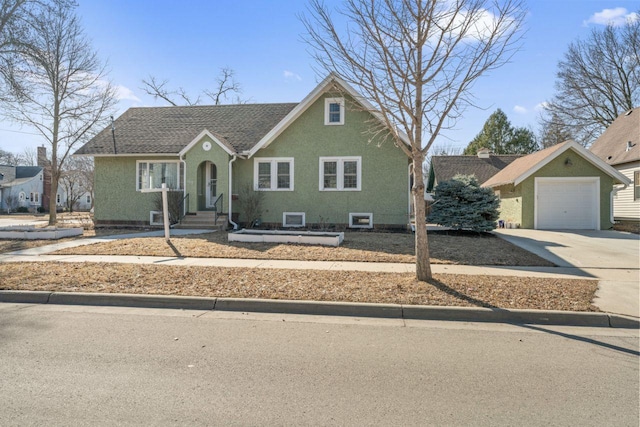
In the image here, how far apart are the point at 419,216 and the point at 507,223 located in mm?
15139

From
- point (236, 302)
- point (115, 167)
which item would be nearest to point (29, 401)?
point (236, 302)

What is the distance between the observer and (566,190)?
1855cm

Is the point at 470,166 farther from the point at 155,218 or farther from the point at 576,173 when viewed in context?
the point at 155,218

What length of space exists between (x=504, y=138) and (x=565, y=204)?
953 inches

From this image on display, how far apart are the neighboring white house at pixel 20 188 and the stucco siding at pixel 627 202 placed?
57.6m

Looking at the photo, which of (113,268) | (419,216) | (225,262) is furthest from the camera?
(225,262)

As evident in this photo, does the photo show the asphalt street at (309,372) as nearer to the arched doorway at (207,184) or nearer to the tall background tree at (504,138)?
the arched doorway at (207,184)

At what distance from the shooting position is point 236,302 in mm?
6312

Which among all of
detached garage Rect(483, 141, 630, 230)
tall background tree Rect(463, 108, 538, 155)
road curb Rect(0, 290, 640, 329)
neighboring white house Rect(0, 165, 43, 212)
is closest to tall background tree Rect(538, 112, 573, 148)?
tall background tree Rect(463, 108, 538, 155)

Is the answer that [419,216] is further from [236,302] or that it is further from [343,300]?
[236,302]

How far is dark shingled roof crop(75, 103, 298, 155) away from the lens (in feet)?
61.7

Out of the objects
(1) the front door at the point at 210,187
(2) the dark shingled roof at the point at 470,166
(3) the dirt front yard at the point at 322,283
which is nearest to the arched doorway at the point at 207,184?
(1) the front door at the point at 210,187

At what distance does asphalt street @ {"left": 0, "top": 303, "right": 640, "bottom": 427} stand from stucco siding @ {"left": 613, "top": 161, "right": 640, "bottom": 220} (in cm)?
2177

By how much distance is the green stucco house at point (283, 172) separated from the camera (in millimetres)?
16828
